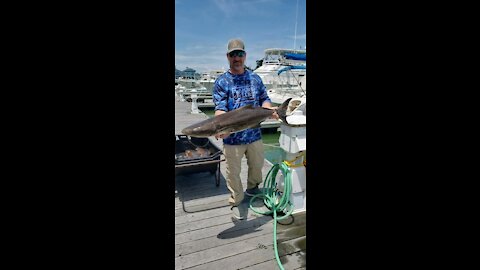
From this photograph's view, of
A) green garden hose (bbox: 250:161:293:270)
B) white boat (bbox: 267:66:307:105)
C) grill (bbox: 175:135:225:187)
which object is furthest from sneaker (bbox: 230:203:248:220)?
white boat (bbox: 267:66:307:105)

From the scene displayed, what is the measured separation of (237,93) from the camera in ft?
10.6

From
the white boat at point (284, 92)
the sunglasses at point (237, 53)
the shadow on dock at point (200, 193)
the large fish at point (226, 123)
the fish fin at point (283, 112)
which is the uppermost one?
the white boat at point (284, 92)

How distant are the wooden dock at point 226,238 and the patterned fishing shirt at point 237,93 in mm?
894

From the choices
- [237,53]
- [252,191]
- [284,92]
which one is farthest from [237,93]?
[284,92]

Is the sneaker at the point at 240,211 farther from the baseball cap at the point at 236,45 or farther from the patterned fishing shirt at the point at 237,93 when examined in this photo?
the baseball cap at the point at 236,45

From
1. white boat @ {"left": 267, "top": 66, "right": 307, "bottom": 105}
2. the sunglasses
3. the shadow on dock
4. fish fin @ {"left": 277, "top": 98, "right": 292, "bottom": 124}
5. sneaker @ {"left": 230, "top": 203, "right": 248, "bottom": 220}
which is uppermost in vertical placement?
white boat @ {"left": 267, "top": 66, "right": 307, "bottom": 105}

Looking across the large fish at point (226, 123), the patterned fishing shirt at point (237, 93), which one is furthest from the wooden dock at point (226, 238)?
the large fish at point (226, 123)

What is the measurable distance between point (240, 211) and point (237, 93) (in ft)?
4.59

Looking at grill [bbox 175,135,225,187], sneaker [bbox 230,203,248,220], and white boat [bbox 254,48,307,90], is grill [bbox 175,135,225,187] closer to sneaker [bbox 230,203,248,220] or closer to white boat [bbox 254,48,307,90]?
sneaker [bbox 230,203,248,220]

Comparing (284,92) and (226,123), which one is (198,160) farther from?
(284,92)

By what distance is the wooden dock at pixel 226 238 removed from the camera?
8.09 ft

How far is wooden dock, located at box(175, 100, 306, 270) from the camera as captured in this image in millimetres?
2467

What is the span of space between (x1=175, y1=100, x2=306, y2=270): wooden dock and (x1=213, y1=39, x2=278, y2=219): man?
24cm
